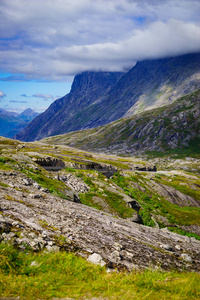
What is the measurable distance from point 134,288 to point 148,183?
65.9 m

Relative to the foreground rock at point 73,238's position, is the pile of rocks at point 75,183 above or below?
below

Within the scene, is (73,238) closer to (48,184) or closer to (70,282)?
(70,282)

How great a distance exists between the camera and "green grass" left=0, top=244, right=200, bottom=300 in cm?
665

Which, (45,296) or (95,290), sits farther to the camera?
(95,290)

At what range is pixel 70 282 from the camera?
743 cm

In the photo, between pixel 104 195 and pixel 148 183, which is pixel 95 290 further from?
pixel 148 183

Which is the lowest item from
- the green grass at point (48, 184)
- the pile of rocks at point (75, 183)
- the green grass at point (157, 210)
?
the green grass at point (157, 210)

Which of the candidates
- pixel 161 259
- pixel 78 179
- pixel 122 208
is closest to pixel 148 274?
pixel 161 259

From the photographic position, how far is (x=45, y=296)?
6414 mm

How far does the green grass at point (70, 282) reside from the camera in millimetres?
6652

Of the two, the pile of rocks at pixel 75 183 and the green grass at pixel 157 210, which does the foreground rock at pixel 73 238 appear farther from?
the green grass at pixel 157 210

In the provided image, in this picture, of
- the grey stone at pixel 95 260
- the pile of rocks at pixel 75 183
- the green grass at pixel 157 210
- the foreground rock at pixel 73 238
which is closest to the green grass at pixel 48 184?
the foreground rock at pixel 73 238

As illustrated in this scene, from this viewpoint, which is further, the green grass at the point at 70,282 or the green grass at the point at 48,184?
the green grass at the point at 48,184

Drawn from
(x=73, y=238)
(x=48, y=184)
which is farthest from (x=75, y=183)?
(x=73, y=238)
